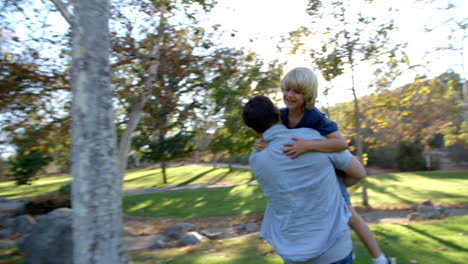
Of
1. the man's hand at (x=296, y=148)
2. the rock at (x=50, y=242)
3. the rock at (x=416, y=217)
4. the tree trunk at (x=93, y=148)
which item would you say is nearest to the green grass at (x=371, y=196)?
the rock at (x=416, y=217)

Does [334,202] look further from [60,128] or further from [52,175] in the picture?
[52,175]

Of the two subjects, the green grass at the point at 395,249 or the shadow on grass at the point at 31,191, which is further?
the shadow on grass at the point at 31,191

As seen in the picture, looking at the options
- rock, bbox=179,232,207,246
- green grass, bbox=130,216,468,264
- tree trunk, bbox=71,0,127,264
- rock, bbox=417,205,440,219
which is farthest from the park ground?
tree trunk, bbox=71,0,127,264

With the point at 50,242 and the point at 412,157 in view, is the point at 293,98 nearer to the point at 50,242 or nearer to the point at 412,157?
the point at 50,242

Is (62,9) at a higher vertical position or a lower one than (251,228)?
higher

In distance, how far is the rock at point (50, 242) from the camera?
602 centimetres

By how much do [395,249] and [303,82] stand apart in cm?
522

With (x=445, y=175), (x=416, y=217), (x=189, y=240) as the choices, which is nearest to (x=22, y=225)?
(x=189, y=240)

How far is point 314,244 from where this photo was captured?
1795 millimetres

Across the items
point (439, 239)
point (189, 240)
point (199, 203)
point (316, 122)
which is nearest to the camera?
point (316, 122)

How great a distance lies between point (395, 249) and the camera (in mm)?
5961

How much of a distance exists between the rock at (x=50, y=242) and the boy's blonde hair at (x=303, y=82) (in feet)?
18.4

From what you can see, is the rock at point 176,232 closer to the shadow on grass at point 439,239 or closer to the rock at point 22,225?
the rock at point 22,225

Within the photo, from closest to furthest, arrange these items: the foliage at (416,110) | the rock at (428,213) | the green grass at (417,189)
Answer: the foliage at (416,110)
the rock at (428,213)
the green grass at (417,189)
